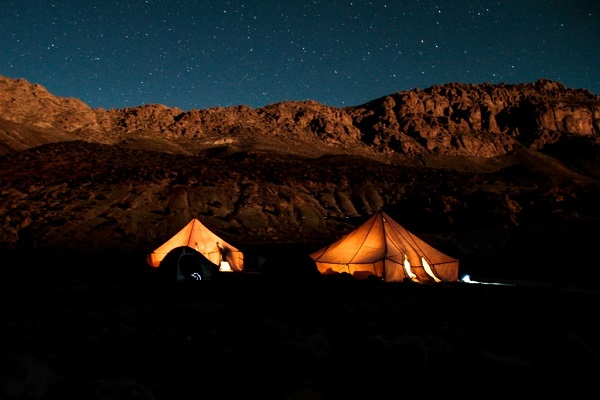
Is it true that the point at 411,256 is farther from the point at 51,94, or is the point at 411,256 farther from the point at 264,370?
the point at 51,94

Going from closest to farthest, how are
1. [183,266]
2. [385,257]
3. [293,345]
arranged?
[293,345] → [183,266] → [385,257]

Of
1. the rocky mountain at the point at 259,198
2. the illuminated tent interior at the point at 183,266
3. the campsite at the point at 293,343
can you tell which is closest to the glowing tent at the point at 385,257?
the campsite at the point at 293,343

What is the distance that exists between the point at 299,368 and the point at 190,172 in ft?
149

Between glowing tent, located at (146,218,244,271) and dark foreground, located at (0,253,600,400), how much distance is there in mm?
9552

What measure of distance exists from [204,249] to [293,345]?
57.8 feet

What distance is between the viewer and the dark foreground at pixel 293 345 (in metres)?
4.20

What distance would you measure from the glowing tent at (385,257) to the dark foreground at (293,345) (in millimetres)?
3974

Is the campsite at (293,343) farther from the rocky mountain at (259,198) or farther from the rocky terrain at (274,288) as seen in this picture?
the rocky mountain at (259,198)

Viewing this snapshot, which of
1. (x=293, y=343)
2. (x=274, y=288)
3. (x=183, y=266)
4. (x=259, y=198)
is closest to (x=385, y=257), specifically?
(x=274, y=288)

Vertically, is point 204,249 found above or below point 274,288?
above

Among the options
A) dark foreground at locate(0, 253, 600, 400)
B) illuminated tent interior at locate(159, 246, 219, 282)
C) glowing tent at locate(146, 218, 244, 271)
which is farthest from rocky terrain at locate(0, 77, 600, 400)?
glowing tent at locate(146, 218, 244, 271)

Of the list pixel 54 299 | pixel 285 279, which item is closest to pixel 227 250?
pixel 285 279

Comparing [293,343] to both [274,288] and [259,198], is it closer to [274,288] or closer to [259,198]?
[274,288]

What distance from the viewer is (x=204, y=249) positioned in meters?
21.8
